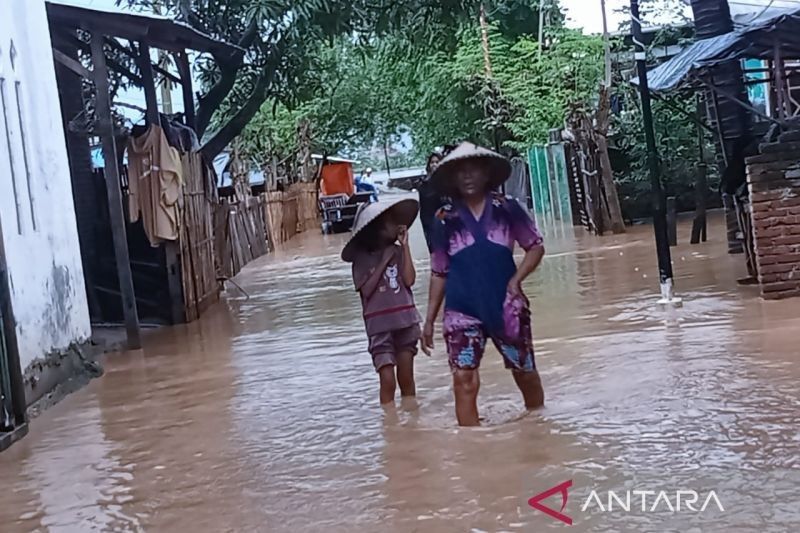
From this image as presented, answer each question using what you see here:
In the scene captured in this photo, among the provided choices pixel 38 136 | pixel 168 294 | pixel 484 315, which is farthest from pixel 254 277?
pixel 484 315

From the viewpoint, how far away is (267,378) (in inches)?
350

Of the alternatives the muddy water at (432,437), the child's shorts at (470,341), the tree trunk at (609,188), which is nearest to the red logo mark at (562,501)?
the muddy water at (432,437)

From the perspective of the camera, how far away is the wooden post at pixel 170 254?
43.5 feet

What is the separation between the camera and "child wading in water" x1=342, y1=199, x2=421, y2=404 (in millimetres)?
7039

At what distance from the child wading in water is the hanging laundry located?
6145 mm

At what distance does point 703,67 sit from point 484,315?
562 centimetres

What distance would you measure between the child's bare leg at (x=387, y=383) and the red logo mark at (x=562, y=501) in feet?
7.29

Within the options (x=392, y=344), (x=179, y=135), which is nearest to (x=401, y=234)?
(x=392, y=344)

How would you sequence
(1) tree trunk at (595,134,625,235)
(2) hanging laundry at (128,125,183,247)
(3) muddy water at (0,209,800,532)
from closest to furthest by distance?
(3) muddy water at (0,209,800,532) → (2) hanging laundry at (128,125,183,247) → (1) tree trunk at (595,134,625,235)

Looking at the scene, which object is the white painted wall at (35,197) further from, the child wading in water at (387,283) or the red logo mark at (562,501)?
the red logo mark at (562,501)

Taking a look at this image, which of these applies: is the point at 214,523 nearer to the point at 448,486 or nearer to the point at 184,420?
the point at 448,486

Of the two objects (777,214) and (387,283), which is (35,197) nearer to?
(387,283)

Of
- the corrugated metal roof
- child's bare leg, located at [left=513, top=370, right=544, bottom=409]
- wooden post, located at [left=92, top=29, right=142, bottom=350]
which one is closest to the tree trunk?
the corrugated metal roof

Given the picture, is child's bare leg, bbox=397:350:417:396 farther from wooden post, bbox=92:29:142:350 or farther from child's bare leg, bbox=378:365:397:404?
wooden post, bbox=92:29:142:350
